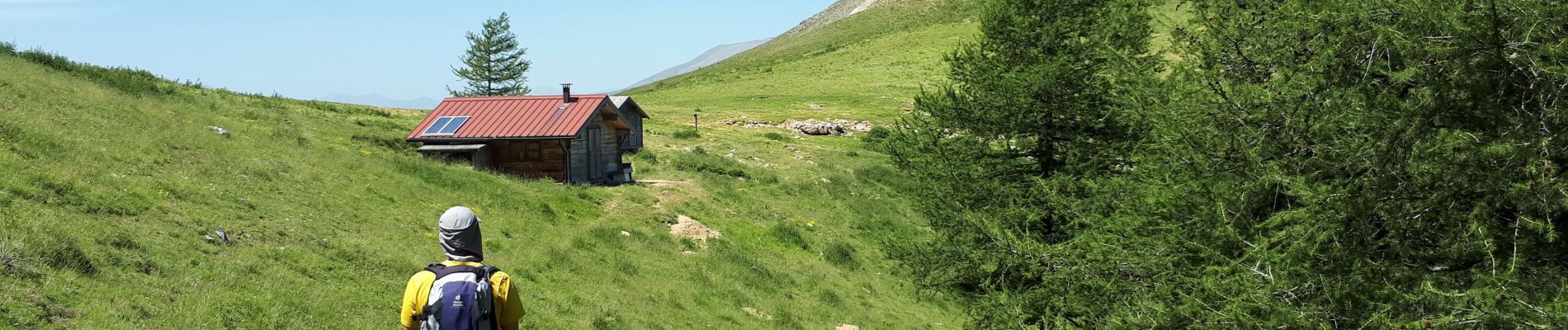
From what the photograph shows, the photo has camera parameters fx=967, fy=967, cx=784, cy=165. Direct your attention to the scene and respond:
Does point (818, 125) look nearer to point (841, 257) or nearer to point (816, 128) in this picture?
point (816, 128)

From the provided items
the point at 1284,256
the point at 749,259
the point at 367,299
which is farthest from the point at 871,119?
the point at 1284,256

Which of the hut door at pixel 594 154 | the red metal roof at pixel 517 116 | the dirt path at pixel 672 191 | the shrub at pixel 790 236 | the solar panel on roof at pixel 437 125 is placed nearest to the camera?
the shrub at pixel 790 236

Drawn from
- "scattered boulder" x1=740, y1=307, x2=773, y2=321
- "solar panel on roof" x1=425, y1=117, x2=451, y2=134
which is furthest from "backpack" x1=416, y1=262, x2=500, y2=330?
"solar panel on roof" x1=425, y1=117, x2=451, y2=134

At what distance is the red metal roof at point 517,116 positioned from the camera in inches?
1275

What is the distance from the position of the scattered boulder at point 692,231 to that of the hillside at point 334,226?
0.35 m

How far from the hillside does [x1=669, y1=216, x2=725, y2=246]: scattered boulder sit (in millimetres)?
354

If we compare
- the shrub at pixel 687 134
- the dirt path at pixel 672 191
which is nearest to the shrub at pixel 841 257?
the dirt path at pixel 672 191

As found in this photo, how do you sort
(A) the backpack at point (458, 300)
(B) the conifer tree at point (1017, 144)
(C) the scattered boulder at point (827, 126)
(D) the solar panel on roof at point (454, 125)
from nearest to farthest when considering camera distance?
(A) the backpack at point (458, 300) < (B) the conifer tree at point (1017, 144) < (D) the solar panel on roof at point (454, 125) < (C) the scattered boulder at point (827, 126)

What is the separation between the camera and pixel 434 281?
5.51m

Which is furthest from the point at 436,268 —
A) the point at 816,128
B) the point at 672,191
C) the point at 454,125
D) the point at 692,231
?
the point at 816,128

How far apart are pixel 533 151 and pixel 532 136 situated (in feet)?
2.89

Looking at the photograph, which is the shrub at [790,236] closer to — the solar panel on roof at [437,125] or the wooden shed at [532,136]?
the wooden shed at [532,136]

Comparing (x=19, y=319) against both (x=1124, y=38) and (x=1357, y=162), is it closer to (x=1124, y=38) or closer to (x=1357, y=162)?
(x=1357, y=162)

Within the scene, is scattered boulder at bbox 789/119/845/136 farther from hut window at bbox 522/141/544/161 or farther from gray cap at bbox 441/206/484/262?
gray cap at bbox 441/206/484/262
